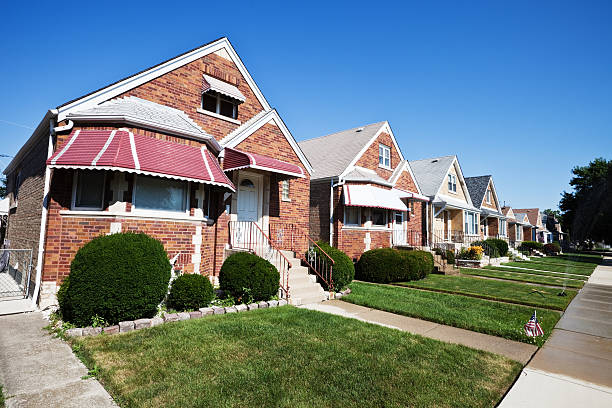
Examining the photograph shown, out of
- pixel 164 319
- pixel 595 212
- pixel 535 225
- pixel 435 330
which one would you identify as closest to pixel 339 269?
pixel 435 330

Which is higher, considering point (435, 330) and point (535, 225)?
point (535, 225)

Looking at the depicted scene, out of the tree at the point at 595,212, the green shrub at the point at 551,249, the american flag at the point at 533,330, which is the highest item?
the tree at the point at 595,212

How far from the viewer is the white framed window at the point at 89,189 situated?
8539 mm

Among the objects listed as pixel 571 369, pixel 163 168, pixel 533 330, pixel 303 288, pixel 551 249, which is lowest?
pixel 571 369

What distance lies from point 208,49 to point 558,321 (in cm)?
1376

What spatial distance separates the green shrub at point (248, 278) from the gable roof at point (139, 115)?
3906 mm

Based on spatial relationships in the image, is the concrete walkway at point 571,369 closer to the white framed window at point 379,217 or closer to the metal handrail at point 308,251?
the metal handrail at point 308,251

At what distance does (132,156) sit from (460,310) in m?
9.13

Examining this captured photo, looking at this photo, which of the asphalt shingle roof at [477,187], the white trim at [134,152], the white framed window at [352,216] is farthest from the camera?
the asphalt shingle roof at [477,187]

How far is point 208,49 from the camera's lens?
495 inches

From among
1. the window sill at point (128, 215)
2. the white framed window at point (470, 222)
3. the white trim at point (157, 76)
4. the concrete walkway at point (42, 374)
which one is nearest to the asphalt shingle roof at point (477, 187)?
the white framed window at point (470, 222)

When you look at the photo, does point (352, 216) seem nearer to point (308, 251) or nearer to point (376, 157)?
point (376, 157)

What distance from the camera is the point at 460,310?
29.5 ft

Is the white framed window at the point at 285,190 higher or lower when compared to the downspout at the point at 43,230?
higher
